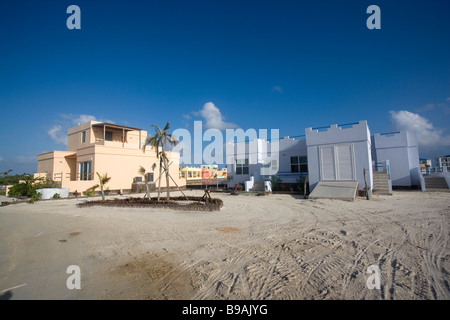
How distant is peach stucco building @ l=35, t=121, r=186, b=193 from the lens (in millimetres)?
22016

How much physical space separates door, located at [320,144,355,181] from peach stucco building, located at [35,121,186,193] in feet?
43.4

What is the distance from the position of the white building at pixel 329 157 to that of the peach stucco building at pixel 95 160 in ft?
32.4

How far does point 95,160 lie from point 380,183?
26.4 m

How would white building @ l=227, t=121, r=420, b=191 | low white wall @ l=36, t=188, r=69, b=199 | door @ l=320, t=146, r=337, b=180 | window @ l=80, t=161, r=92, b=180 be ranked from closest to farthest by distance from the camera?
white building @ l=227, t=121, r=420, b=191 < door @ l=320, t=146, r=337, b=180 < low white wall @ l=36, t=188, r=69, b=199 < window @ l=80, t=161, r=92, b=180

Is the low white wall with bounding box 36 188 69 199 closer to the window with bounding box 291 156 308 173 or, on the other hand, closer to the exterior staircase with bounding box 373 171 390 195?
the window with bounding box 291 156 308 173

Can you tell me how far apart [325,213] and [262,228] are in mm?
4245

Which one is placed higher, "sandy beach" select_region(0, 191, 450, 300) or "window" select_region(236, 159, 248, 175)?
"window" select_region(236, 159, 248, 175)

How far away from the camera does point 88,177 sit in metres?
22.6

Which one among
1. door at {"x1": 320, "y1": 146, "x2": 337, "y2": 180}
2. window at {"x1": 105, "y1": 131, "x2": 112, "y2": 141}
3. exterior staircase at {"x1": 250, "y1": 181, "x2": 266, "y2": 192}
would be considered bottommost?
exterior staircase at {"x1": 250, "y1": 181, "x2": 266, "y2": 192}

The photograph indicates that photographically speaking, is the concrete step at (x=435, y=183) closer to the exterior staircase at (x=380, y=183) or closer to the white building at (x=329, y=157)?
the white building at (x=329, y=157)

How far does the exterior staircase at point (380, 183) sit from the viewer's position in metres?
17.8

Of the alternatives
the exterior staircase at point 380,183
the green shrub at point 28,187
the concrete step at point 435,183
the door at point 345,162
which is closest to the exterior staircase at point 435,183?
the concrete step at point 435,183

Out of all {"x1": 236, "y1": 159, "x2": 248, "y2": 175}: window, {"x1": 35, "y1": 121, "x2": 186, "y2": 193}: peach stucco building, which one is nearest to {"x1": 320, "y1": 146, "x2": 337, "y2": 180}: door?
{"x1": 236, "y1": 159, "x2": 248, "y2": 175}: window

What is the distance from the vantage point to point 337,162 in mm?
17875
